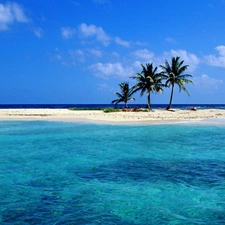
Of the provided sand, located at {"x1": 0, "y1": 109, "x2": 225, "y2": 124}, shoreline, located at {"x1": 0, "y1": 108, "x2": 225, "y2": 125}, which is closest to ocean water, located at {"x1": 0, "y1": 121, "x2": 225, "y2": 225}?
shoreline, located at {"x1": 0, "y1": 108, "x2": 225, "y2": 125}

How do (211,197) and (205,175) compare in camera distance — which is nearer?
(211,197)

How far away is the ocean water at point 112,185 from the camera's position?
222 inches

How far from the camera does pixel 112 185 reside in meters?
7.67

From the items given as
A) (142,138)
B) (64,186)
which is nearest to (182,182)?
(64,186)

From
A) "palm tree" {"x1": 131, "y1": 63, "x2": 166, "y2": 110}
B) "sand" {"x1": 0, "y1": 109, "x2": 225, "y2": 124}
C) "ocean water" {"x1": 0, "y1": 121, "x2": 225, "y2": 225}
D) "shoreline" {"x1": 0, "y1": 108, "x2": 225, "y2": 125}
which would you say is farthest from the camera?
"palm tree" {"x1": 131, "y1": 63, "x2": 166, "y2": 110}

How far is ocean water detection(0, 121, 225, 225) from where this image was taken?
5.63 meters

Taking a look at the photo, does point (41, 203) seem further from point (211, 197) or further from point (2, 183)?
point (211, 197)

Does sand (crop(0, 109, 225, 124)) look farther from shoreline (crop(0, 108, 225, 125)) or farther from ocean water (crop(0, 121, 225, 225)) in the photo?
ocean water (crop(0, 121, 225, 225))

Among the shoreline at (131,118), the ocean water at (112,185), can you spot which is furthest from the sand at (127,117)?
the ocean water at (112,185)

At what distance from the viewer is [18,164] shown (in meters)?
10.3

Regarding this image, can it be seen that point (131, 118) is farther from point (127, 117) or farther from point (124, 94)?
point (124, 94)

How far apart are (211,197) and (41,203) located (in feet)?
13.1

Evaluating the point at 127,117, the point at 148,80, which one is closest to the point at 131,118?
the point at 127,117

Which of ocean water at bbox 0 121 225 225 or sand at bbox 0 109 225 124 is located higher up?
sand at bbox 0 109 225 124
